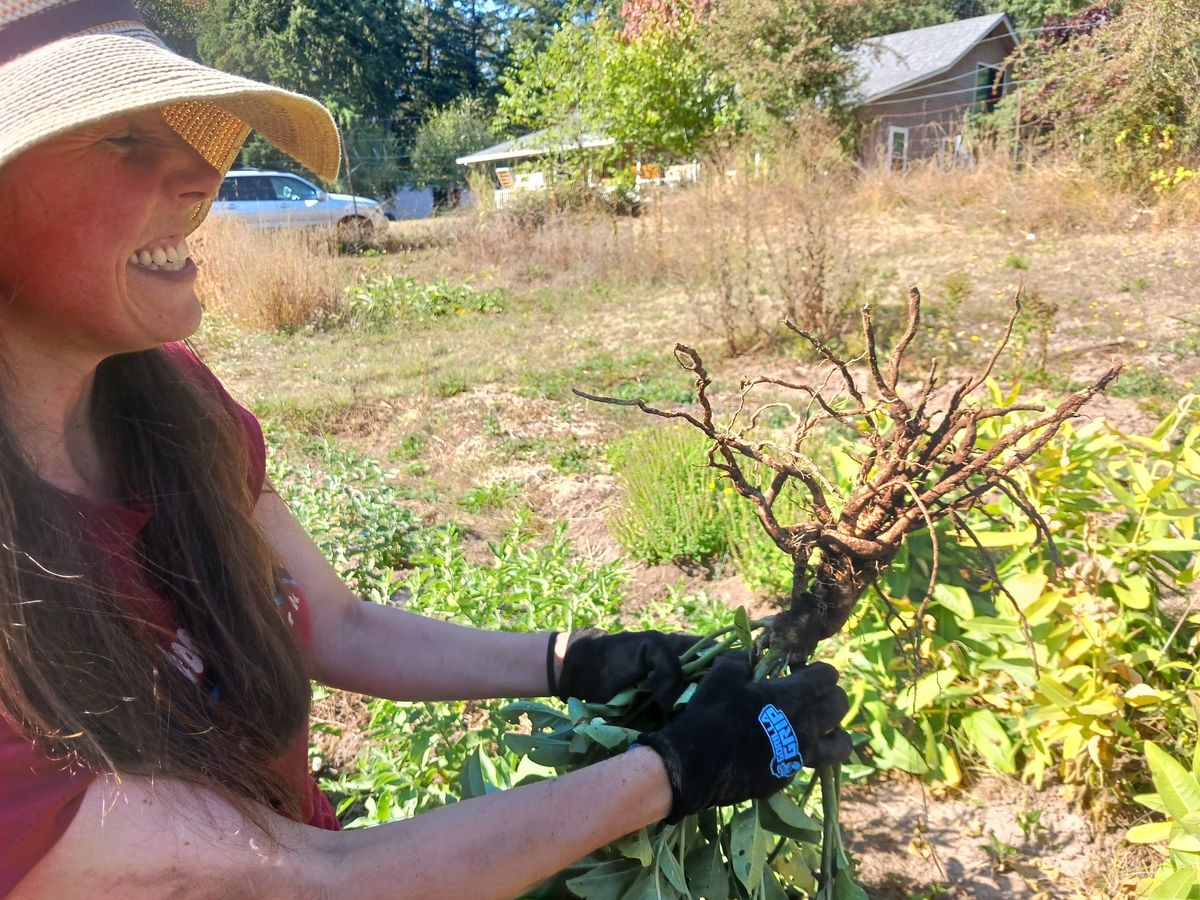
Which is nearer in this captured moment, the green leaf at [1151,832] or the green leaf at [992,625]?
the green leaf at [1151,832]

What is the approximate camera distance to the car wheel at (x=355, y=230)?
51.9ft

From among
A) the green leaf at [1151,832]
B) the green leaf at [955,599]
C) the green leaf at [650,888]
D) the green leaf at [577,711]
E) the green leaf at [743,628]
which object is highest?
the green leaf at [743,628]

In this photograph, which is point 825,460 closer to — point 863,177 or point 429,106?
point 863,177

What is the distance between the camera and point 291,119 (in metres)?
1.24

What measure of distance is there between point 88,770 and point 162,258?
60 cm

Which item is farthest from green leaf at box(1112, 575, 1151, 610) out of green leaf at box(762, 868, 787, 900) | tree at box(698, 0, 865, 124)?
tree at box(698, 0, 865, 124)

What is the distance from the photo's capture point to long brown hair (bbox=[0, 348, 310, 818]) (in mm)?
894

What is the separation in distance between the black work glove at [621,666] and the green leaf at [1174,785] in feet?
2.76

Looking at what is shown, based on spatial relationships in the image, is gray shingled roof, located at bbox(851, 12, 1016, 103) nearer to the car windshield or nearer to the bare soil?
the bare soil

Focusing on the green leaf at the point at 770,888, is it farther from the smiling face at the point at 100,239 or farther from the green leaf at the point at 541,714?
the smiling face at the point at 100,239

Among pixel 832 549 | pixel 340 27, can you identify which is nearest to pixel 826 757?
pixel 832 549

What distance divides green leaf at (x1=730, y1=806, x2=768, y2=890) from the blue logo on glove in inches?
4.3

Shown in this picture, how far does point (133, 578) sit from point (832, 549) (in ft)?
3.39

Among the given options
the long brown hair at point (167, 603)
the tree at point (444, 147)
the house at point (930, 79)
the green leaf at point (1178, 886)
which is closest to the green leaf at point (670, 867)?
the long brown hair at point (167, 603)
